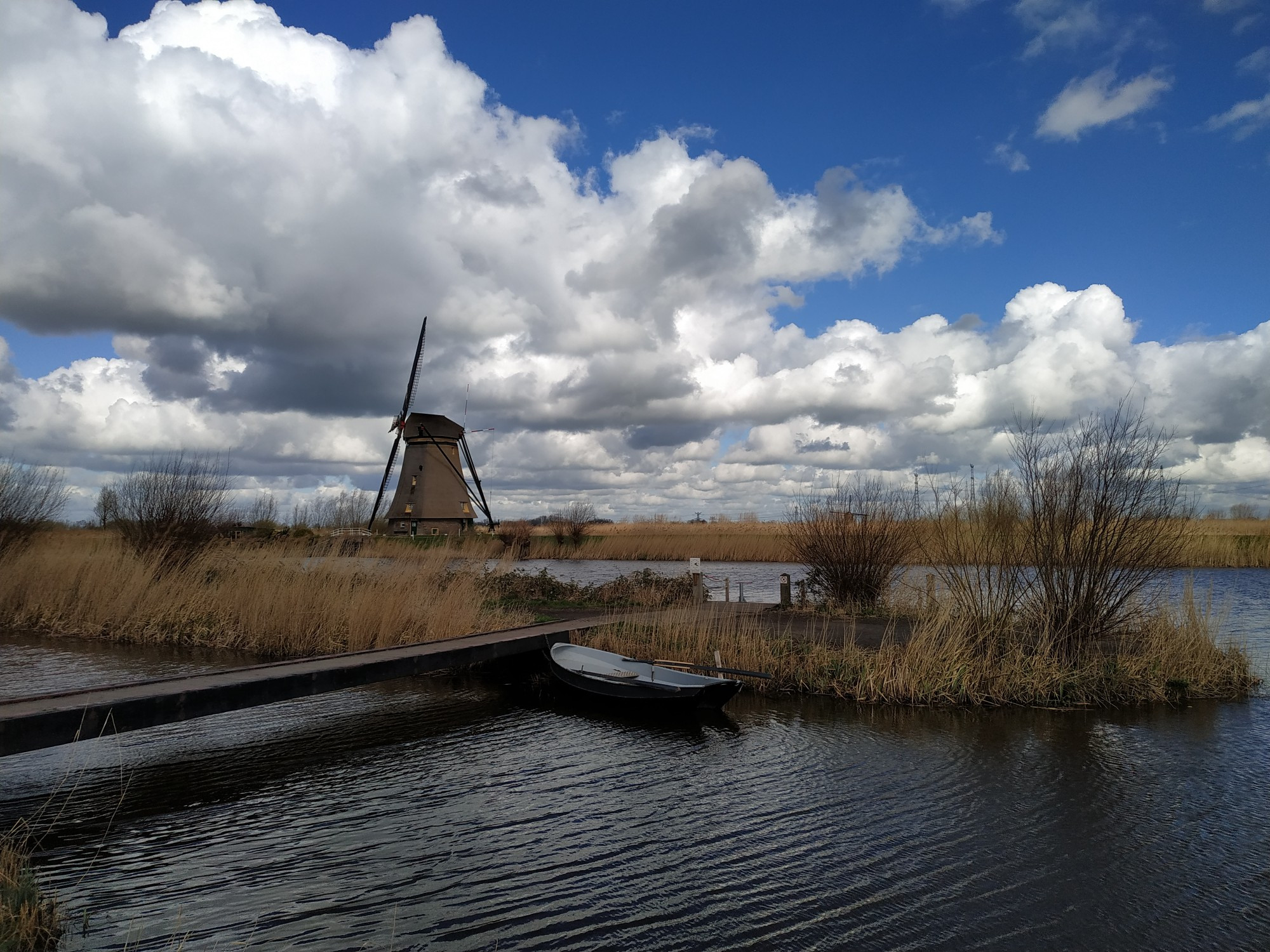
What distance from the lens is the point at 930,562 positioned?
463 inches

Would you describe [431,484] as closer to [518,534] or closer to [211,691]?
[518,534]

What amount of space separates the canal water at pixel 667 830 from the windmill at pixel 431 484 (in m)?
32.9

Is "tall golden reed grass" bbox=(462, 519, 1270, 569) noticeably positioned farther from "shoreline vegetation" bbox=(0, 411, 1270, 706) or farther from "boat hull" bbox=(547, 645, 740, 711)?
"boat hull" bbox=(547, 645, 740, 711)

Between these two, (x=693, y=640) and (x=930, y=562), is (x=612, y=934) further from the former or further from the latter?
(x=930, y=562)

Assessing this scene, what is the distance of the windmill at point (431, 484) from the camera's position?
139 feet

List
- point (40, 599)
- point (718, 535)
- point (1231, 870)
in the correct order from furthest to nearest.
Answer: point (718, 535), point (40, 599), point (1231, 870)

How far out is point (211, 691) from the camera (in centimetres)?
768

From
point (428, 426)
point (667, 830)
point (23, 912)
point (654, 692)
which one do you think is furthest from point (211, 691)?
point (428, 426)

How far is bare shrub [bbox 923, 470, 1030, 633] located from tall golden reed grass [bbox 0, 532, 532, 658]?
719 cm

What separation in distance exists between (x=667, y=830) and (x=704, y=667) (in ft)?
13.3

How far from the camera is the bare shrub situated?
10.7 metres

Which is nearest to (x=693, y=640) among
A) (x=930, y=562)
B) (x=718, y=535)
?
(x=930, y=562)

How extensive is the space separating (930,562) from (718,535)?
76.9ft

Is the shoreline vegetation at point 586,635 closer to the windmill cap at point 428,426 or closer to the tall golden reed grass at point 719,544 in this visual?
the tall golden reed grass at point 719,544
